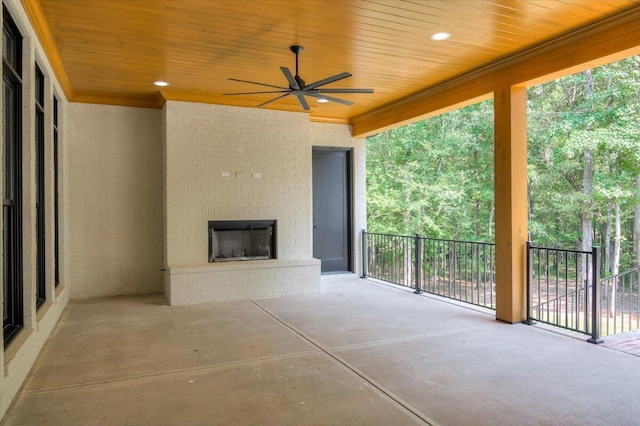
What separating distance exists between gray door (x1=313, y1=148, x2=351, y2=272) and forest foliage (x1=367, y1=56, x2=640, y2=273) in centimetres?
438

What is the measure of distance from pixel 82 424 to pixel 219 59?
3458mm

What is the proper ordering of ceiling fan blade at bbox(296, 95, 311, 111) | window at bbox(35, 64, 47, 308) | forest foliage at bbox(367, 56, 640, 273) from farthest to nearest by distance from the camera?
1. forest foliage at bbox(367, 56, 640, 273)
2. ceiling fan blade at bbox(296, 95, 311, 111)
3. window at bbox(35, 64, 47, 308)

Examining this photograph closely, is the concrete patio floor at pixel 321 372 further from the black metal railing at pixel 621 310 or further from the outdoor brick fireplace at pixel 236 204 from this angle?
the black metal railing at pixel 621 310

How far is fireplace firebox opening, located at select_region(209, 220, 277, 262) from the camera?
605 cm

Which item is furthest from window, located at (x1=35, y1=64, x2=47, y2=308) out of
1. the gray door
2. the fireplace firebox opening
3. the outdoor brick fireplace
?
the gray door

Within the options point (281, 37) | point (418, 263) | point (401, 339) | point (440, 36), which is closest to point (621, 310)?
point (418, 263)

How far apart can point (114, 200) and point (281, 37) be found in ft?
12.1

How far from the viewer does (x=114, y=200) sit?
6.11m

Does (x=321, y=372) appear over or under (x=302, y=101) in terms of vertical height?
under

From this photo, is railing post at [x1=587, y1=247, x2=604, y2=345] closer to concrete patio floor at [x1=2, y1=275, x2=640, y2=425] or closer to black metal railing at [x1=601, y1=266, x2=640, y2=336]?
concrete patio floor at [x1=2, y1=275, x2=640, y2=425]

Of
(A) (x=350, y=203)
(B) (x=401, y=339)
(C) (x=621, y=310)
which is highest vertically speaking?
(A) (x=350, y=203)

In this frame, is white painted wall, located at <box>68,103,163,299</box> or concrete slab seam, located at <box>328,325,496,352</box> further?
white painted wall, located at <box>68,103,163,299</box>

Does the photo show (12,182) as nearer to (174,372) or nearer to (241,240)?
(174,372)

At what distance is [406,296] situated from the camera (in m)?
5.99
